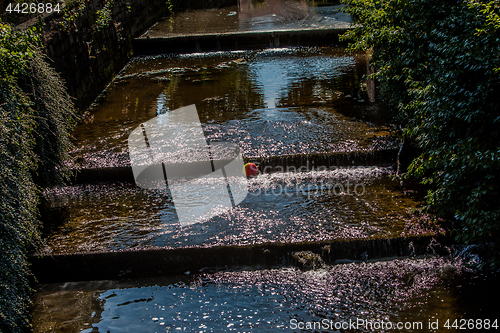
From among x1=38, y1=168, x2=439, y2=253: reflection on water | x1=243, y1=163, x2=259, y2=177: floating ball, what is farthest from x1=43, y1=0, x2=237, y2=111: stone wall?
x1=243, y1=163, x2=259, y2=177: floating ball

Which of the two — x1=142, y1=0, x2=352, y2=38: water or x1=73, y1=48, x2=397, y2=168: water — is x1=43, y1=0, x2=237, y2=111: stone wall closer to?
x1=73, y1=48, x2=397, y2=168: water

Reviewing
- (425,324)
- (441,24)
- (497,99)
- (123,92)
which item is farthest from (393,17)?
(123,92)

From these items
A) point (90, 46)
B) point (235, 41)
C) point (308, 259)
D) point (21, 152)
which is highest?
point (90, 46)

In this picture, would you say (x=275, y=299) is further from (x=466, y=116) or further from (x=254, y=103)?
(x=254, y=103)

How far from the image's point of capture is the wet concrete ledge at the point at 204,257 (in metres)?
4.51

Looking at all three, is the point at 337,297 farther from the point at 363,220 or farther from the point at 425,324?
the point at 363,220

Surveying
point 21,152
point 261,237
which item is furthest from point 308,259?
point 21,152

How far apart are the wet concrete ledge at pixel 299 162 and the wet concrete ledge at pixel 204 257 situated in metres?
1.83

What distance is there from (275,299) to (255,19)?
13522mm

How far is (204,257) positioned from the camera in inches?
180

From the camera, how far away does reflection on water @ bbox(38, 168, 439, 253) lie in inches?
184

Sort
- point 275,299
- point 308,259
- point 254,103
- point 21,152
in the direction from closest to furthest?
1. point 275,299
2. point 21,152
3. point 308,259
4. point 254,103

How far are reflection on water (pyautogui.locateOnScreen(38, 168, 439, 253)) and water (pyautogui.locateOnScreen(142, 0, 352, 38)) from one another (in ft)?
27.8

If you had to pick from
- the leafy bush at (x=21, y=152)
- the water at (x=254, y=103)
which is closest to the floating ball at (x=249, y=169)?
the water at (x=254, y=103)
